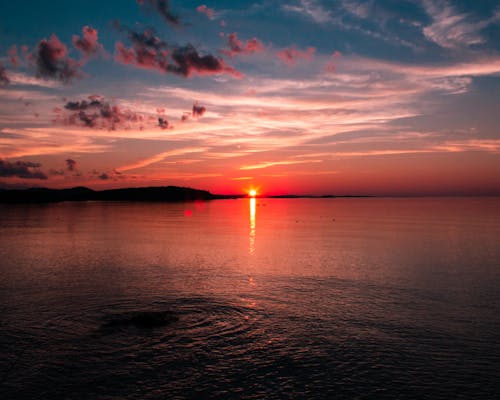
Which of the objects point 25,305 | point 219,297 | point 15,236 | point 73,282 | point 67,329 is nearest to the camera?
point 67,329

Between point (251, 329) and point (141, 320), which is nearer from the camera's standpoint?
point (251, 329)

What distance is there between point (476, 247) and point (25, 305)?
6113 cm

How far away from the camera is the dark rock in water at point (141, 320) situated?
2517 centimetres

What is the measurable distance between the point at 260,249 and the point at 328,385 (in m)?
42.9

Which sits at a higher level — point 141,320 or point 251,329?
point 141,320

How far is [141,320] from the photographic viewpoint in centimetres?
2617

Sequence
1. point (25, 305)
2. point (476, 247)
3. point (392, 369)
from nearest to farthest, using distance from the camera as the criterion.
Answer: point (392, 369) → point (25, 305) → point (476, 247)

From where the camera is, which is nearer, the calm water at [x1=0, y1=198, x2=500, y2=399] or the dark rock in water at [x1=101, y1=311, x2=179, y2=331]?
the calm water at [x1=0, y1=198, x2=500, y2=399]

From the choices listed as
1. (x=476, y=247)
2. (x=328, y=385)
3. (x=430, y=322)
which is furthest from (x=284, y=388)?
(x=476, y=247)

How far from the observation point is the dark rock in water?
25.2 meters

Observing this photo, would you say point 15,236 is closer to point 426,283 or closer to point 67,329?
point 67,329

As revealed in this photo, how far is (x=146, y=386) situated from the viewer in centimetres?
1777

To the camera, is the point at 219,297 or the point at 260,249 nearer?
the point at 219,297

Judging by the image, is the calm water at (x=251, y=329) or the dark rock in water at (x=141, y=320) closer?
the calm water at (x=251, y=329)
